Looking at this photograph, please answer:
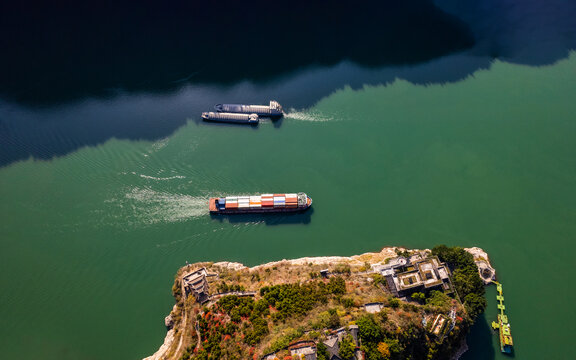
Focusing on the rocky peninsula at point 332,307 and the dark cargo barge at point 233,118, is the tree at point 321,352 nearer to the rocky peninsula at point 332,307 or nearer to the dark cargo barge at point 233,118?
the rocky peninsula at point 332,307

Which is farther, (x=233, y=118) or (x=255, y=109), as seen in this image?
(x=255, y=109)

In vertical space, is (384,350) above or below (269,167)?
below

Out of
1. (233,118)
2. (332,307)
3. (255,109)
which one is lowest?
(332,307)

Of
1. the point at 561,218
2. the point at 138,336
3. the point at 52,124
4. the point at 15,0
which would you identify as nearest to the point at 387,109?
the point at 561,218

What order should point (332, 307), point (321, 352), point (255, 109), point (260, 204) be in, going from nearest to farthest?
point (321, 352) < point (332, 307) < point (260, 204) < point (255, 109)

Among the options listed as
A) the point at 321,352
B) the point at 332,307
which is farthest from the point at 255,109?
the point at 321,352

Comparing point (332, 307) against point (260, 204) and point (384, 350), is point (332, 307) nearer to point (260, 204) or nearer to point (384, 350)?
point (384, 350)

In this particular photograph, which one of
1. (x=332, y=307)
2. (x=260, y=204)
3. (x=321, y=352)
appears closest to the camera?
(x=321, y=352)
